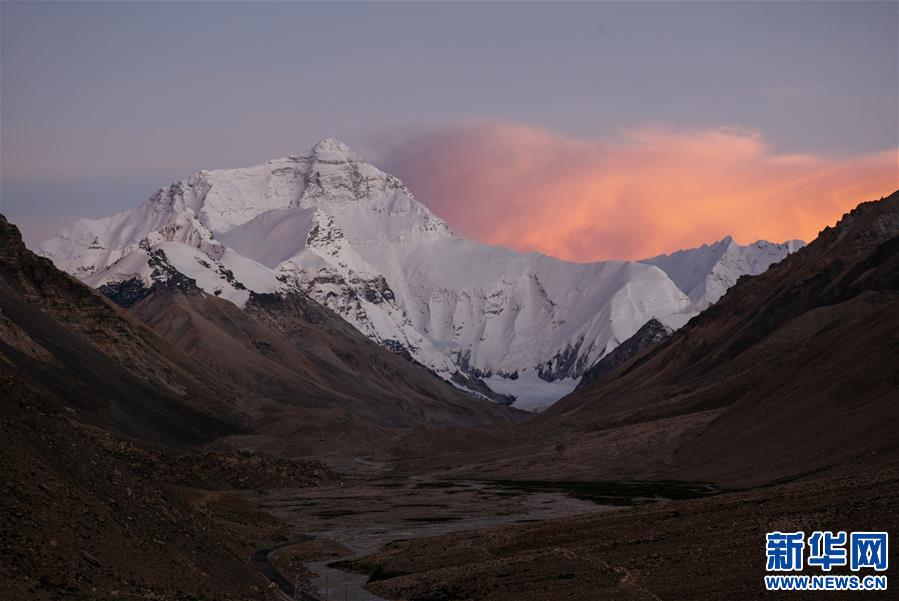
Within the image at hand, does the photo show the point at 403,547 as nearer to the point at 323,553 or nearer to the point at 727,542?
the point at 323,553

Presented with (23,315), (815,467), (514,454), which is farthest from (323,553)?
(23,315)

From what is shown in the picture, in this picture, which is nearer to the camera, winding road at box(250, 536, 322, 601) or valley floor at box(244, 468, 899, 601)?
valley floor at box(244, 468, 899, 601)

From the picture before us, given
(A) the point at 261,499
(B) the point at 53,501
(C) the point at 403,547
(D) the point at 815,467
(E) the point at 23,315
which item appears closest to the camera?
(B) the point at 53,501

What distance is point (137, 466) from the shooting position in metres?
107

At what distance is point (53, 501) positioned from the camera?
4738cm

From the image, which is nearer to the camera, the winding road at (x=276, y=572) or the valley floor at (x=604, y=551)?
the valley floor at (x=604, y=551)

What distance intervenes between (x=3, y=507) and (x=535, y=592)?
23.3 meters

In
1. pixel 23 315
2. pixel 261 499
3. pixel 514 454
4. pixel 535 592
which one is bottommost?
pixel 535 592

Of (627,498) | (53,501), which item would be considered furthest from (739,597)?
(627,498)

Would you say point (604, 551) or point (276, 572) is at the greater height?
point (604, 551)

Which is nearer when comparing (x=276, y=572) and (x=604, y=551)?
(x=604, y=551)

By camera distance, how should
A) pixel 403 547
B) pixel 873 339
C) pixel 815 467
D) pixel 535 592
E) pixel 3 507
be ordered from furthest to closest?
pixel 873 339 → pixel 815 467 → pixel 403 547 → pixel 535 592 → pixel 3 507

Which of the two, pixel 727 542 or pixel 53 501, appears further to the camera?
pixel 727 542

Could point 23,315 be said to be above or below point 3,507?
above
